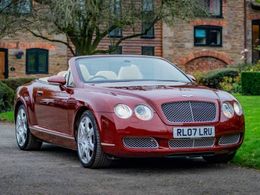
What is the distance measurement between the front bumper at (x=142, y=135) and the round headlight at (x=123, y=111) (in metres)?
0.05

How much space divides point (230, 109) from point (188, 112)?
0.65 m

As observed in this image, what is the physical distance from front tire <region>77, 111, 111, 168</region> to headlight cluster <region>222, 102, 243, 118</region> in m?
1.55

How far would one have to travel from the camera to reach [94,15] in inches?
1044

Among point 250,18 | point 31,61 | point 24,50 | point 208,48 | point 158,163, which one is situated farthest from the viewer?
point 250,18

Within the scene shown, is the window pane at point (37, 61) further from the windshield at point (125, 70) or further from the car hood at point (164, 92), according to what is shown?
the car hood at point (164, 92)

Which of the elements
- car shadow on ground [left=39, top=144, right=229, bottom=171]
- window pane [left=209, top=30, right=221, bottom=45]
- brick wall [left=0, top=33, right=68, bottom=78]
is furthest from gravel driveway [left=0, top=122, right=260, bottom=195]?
window pane [left=209, top=30, right=221, bottom=45]

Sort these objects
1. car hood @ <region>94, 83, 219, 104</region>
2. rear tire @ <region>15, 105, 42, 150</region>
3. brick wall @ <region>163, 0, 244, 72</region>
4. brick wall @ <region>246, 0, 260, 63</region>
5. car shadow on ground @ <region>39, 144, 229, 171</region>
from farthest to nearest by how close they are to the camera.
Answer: brick wall @ <region>246, 0, 260, 63</region> < brick wall @ <region>163, 0, 244, 72</region> < rear tire @ <region>15, 105, 42, 150</region> < car shadow on ground @ <region>39, 144, 229, 171</region> < car hood @ <region>94, 83, 219, 104</region>

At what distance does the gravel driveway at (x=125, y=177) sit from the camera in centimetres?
706

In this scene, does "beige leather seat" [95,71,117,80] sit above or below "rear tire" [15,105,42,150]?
above

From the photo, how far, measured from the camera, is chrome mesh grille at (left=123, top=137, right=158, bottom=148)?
8.26 meters

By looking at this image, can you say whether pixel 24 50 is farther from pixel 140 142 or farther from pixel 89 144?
pixel 140 142

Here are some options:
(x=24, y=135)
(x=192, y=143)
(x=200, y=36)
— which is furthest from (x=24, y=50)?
(x=192, y=143)

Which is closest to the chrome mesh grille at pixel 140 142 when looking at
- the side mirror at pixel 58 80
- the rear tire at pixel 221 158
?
the rear tire at pixel 221 158

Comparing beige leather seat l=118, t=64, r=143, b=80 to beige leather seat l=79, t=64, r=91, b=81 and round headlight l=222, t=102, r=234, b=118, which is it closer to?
beige leather seat l=79, t=64, r=91, b=81
